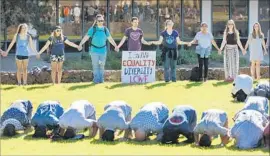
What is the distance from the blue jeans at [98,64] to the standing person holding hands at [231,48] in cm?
321

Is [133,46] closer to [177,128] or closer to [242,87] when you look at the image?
[242,87]

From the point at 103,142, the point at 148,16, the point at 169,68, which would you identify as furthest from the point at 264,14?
the point at 103,142

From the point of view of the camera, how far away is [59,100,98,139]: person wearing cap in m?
9.70

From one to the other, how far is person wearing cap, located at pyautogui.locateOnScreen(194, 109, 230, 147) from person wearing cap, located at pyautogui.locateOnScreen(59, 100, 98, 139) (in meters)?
1.69

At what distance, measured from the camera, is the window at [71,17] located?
26906mm

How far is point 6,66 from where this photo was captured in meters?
22.7

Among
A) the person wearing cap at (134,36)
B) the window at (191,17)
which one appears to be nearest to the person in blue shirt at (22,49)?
the person wearing cap at (134,36)

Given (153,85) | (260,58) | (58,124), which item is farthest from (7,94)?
(260,58)

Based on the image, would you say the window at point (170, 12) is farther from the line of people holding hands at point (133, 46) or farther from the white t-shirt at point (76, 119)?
the white t-shirt at point (76, 119)

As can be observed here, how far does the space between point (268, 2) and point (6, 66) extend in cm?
1306

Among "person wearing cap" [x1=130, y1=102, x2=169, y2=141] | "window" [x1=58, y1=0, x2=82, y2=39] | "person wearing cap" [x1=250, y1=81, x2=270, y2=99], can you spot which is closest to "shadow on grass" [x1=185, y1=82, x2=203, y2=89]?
"person wearing cap" [x1=250, y1=81, x2=270, y2=99]

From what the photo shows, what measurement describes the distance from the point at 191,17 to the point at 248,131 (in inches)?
767

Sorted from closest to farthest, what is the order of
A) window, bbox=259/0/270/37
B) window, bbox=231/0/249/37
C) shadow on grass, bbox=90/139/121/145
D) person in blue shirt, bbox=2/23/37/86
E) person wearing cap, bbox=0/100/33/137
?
shadow on grass, bbox=90/139/121/145 → person wearing cap, bbox=0/100/33/137 → person in blue shirt, bbox=2/23/37/86 → window, bbox=231/0/249/37 → window, bbox=259/0/270/37

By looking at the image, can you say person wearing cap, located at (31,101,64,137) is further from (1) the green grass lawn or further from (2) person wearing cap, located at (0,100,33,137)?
(2) person wearing cap, located at (0,100,33,137)
